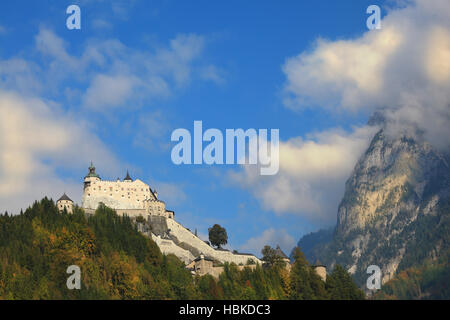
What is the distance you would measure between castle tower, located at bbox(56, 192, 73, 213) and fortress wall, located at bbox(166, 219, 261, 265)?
1894 cm

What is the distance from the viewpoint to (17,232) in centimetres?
12650

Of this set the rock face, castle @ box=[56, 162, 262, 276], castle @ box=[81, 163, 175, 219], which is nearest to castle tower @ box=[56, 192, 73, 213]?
castle @ box=[56, 162, 262, 276]

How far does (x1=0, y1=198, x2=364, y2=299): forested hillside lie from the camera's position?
11431cm

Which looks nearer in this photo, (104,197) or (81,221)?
(81,221)

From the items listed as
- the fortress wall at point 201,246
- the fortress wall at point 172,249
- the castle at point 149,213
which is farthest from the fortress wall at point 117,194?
the fortress wall at point 172,249

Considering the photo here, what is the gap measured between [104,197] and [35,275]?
40.4m

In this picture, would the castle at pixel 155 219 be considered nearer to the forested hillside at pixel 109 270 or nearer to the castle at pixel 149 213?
the castle at pixel 149 213

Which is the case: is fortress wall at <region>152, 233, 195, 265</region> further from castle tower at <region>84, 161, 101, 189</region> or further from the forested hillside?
castle tower at <region>84, 161, 101, 189</region>

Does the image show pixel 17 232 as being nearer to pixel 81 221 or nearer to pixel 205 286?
pixel 81 221

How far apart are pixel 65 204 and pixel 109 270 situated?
1092 inches

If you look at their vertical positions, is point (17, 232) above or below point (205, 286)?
above
